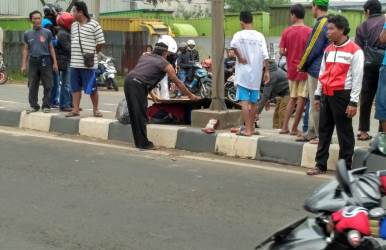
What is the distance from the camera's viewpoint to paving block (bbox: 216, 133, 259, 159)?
8.06 meters

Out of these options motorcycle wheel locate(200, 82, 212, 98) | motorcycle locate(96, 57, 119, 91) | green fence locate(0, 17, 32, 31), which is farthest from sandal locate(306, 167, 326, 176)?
green fence locate(0, 17, 32, 31)

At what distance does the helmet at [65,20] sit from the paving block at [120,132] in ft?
6.92

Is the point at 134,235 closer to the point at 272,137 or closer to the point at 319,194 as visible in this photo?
the point at 319,194

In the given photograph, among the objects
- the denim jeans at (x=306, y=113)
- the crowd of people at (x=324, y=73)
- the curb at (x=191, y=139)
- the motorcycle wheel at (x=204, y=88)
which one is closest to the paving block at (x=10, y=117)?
the curb at (x=191, y=139)

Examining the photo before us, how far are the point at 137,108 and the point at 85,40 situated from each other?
1635mm

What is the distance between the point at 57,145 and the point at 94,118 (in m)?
1.03

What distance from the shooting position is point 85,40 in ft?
31.4

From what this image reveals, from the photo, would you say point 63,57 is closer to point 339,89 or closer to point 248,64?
point 248,64

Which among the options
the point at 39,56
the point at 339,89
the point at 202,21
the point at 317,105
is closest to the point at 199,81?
the point at 39,56

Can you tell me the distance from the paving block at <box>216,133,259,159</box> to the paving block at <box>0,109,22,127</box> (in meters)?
3.84

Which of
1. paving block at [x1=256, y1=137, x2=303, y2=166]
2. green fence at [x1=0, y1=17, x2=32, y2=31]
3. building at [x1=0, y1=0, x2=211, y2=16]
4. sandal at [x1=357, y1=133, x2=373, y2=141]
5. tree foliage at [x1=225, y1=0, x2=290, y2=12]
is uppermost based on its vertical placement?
tree foliage at [x1=225, y1=0, x2=290, y2=12]

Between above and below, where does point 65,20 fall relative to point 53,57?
above

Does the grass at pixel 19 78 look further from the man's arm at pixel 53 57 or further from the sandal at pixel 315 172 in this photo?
the sandal at pixel 315 172

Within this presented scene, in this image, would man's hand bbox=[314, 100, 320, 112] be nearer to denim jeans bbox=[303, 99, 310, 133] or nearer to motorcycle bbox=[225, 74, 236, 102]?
denim jeans bbox=[303, 99, 310, 133]
